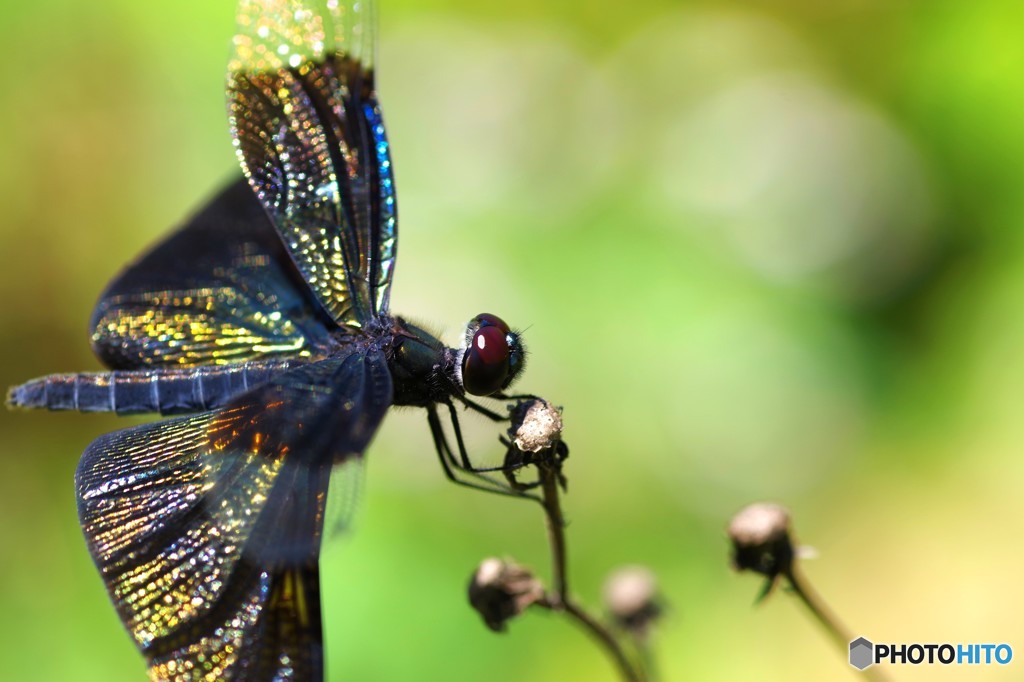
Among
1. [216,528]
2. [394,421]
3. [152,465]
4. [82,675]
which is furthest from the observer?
[394,421]

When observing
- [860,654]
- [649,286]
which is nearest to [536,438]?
[860,654]

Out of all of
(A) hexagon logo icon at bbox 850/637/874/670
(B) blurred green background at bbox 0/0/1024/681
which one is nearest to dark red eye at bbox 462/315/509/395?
(A) hexagon logo icon at bbox 850/637/874/670

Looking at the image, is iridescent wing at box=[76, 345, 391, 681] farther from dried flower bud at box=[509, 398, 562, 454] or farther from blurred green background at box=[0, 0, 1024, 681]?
blurred green background at box=[0, 0, 1024, 681]

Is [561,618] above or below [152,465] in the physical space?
below

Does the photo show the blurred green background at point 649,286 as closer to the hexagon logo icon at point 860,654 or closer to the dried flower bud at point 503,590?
the hexagon logo icon at point 860,654

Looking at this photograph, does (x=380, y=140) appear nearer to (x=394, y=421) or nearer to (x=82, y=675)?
(x=394, y=421)

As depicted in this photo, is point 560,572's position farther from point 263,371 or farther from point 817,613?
point 263,371

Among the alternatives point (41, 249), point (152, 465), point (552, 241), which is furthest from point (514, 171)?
point (152, 465)

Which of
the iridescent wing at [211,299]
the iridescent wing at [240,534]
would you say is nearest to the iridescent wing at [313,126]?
the iridescent wing at [211,299]
